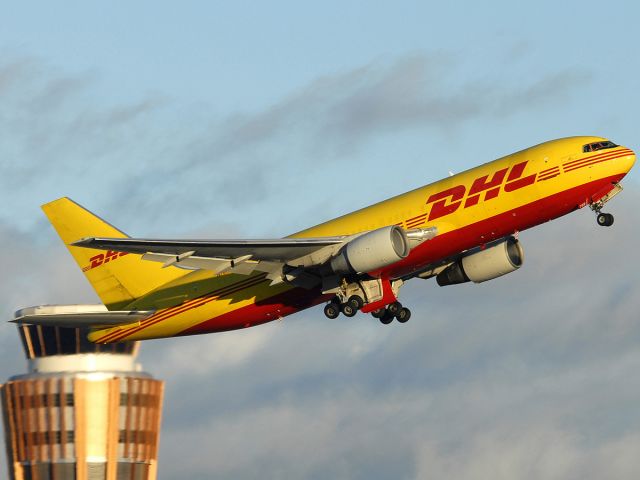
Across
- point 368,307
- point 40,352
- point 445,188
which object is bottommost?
point 368,307

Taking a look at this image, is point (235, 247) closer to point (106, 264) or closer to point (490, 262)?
point (106, 264)

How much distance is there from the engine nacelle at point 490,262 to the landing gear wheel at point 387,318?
3.59m

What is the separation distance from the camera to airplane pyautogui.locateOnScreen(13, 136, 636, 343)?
50000 mm

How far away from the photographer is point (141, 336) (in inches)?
2244

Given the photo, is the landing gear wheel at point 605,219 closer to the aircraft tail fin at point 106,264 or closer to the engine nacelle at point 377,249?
the engine nacelle at point 377,249

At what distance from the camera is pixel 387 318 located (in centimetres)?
5856

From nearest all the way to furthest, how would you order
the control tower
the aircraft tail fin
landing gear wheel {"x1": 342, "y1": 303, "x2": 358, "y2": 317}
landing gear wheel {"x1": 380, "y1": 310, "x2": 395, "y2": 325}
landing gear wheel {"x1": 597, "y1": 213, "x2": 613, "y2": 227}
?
landing gear wheel {"x1": 597, "y1": 213, "x2": 613, "y2": 227}
landing gear wheel {"x1": 342, "y1": 303, "x2": 358, "y2": 317}
landing gear wheel {"x1": 380, "y1": 310, "x2": 395, "y2": 325}
the aircraft tail fin
the control tower

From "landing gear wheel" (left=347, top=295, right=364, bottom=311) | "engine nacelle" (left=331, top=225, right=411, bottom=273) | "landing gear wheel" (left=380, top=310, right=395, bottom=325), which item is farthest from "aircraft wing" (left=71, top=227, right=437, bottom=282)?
"landing gear wheel" (left=380, top=310, right=395, bottom=325)

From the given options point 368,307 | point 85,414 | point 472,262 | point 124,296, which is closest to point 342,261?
point 368,307

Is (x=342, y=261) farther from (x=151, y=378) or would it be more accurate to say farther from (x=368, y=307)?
(x=151, y=378)

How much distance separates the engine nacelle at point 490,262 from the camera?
5706 cm

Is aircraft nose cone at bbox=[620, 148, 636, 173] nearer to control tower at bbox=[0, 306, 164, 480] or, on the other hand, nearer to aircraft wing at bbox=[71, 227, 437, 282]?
aircraft wing at bbox=[71, 227, 437, 282]

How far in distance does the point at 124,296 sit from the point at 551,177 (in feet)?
72.0

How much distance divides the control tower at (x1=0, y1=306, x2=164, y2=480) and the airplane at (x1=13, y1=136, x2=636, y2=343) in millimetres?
53476
